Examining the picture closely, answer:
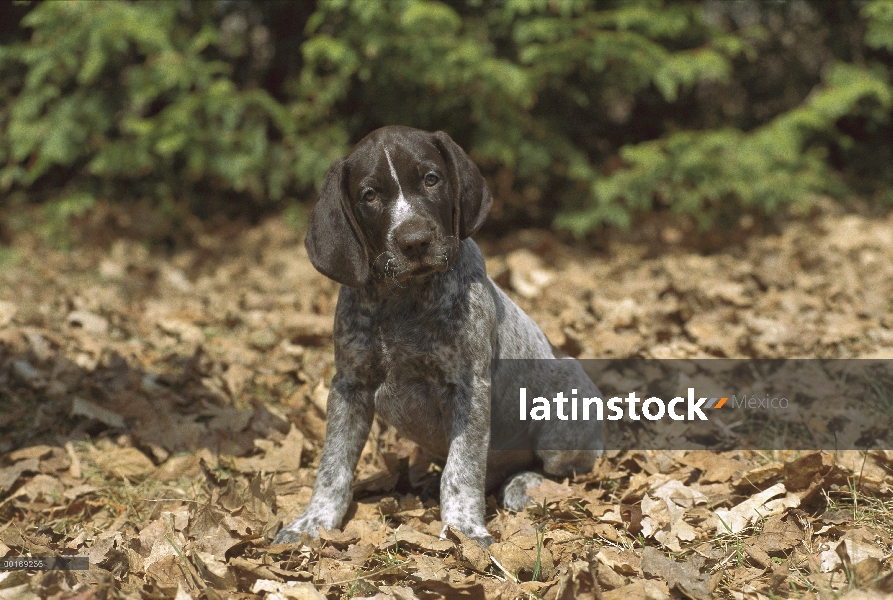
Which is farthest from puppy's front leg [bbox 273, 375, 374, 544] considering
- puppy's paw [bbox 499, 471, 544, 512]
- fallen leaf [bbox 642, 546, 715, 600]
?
fallen leaf [bbox 642, 546, 715, 600]

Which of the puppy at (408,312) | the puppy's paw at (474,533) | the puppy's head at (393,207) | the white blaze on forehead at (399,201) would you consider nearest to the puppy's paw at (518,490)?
the puppy at (408,312)

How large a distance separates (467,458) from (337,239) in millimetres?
1083

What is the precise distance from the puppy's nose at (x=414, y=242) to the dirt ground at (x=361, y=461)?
1141mm

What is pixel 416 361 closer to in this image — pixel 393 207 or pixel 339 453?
pixel 339 453

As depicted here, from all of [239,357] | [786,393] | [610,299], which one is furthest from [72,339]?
[786,393]

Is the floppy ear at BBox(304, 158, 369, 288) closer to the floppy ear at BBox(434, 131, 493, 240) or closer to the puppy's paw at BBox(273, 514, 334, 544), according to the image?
the floppy ear at BBox(434, 131, 493, 240)

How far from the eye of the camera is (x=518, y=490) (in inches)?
158

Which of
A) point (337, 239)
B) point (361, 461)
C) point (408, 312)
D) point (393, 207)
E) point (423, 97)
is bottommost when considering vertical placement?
point (361, 461)

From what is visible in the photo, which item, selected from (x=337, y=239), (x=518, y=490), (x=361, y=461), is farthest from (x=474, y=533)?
(x=337, y=239)

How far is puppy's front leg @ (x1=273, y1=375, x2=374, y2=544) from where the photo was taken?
359 centimetres

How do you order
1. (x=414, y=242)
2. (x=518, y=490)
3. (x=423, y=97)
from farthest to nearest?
(x=423, y=97) < (x=518, y=490) < (x=414, y=242)

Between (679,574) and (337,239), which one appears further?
(337,239)

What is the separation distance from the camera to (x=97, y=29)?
733 cm

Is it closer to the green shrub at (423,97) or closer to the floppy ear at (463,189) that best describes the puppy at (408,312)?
the floppy ear at (463,189)
